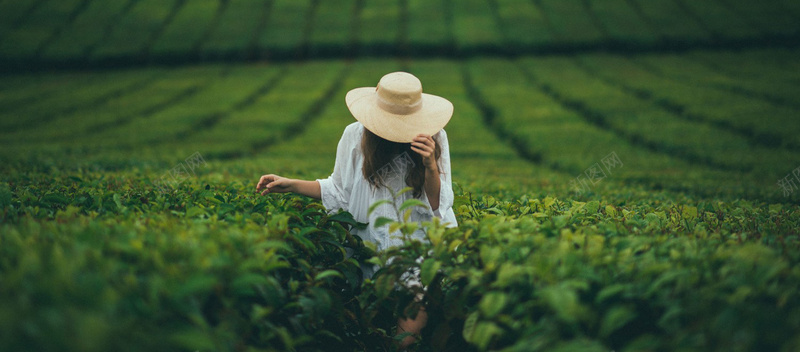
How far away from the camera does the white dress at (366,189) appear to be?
3.36 metres

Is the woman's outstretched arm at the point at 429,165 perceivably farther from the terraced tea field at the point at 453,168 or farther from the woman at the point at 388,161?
the terraced tea field at the point at 453,168

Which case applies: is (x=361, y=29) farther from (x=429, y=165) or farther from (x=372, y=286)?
(x=372, y=286)

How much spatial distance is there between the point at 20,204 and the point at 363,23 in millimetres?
→ 37063

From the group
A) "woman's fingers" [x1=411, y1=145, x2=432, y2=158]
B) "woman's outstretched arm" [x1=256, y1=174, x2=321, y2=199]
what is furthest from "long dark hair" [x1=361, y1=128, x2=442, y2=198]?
"woman's outstretched arm" [x1=256, y1=174, x2=321, y2=199]

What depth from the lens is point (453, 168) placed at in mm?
12781

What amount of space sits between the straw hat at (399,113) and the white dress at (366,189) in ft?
0.69

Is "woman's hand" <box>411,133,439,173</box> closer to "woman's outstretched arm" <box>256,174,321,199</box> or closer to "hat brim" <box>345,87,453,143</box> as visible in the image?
"hat brim" <box>345,87,453,143</box>

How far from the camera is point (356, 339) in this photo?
3.14 m

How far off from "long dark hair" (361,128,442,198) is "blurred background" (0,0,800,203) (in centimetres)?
592

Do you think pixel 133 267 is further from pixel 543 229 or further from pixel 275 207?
pixel 543 229

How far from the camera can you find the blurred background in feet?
46.0

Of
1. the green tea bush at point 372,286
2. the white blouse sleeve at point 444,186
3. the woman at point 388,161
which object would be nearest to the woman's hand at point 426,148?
the woman at point 388,161

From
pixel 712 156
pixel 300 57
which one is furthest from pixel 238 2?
pixel 712 156

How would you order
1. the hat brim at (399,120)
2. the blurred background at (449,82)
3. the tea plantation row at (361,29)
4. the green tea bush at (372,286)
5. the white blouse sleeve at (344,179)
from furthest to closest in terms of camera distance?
the tea plantation row at (361,29) → the blurred background at (449,82) → the white blouse sleeve at (344,179) → the hat brim at (399,120) → the green tea bush at (372,286)
